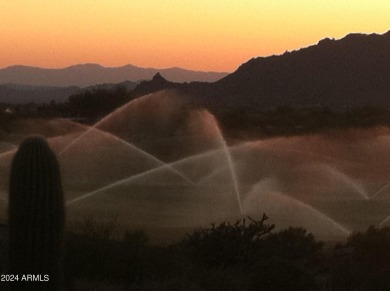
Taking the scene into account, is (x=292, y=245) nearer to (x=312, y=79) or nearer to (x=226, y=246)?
(x=226, y=246)

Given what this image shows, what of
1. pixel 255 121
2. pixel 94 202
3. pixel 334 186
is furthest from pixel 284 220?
pixel 255 121

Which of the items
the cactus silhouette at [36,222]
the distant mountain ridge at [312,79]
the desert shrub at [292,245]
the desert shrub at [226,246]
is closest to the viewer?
the cactus silhouette at [36,222]

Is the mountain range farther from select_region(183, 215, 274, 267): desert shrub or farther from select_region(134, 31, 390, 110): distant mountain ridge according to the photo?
select_region(183, 215, 274, 267): desert shrub

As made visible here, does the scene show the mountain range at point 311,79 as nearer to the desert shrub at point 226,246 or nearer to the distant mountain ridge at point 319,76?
the distant mountain ridge at point 319,76

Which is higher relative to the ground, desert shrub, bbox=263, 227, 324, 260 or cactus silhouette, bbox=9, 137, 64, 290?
cactus silhouette, bbox=9, 137, 64, 290

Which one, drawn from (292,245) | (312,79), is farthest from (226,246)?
(312,79)

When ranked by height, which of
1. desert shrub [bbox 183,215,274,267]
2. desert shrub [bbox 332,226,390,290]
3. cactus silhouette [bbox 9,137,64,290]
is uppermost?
cactus silhouette [bbox 9,137,64,290]

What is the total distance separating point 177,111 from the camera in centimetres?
7719

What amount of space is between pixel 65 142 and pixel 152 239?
3287 cm

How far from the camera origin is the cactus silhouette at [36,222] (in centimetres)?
1187

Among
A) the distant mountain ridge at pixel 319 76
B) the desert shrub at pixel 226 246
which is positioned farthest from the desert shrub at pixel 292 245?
the distant mountain ridge at pixel 319 76

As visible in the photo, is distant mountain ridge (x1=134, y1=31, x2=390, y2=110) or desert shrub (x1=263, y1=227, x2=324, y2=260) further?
distant mountain ridge (x1=134, y1=31, x2=390, y2=110)

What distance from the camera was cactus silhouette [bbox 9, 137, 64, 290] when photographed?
467 inches

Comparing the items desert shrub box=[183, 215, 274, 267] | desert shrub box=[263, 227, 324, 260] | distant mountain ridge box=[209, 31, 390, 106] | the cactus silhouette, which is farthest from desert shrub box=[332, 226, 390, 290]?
distant mountain ridge box=[209, 31, 390, 106]
